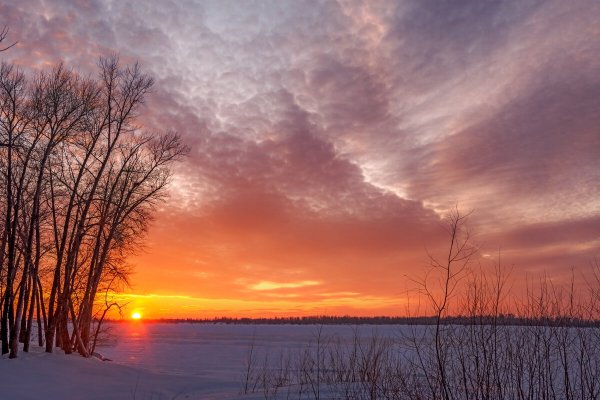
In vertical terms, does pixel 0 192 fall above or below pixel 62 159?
below

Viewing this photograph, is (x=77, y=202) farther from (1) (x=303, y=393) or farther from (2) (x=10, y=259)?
(1) (x=303, y=393)

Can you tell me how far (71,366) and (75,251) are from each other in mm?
4510

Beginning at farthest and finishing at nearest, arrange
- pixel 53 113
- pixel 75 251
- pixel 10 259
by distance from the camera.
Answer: pixel 75 251 → pixel 53 113 → pixel 10 259

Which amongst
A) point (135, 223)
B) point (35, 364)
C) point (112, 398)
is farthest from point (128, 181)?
point (112, 398)

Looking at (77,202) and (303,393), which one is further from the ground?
(77,202)

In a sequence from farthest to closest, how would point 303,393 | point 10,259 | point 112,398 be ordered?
point 10,259
point 112,398
point 303,393

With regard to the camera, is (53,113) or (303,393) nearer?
(303,393)

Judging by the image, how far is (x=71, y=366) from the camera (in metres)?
16.5

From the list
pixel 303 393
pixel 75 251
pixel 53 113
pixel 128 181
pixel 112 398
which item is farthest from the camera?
pixel 128 181

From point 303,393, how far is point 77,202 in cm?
1241

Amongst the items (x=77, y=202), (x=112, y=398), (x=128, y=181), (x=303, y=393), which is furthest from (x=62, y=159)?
(x=303, y=393)

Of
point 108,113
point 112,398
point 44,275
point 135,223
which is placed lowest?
point 112,398

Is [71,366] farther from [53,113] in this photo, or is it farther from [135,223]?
[53,113]

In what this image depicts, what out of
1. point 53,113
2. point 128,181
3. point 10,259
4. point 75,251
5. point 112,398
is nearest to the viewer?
point 112,398
